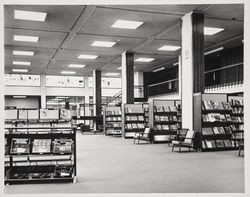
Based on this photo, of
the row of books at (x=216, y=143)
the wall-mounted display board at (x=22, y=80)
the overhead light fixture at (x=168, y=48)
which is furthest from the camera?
the wall-mounted display board at (x=22, y=80)

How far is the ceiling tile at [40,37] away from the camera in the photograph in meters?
12.2

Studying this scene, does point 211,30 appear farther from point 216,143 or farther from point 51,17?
point 51,17

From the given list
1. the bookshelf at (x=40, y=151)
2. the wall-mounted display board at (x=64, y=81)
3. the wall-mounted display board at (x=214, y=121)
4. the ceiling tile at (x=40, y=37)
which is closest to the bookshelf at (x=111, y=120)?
the ceiling tile at (x=40, y=37)

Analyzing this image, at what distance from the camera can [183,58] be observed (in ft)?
34.7

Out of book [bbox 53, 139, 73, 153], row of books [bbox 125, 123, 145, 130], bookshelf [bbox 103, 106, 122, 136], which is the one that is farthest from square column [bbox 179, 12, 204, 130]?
bookshelf [bbox 103, 106, 122, 136]

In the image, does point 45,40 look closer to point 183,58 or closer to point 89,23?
point 89,23

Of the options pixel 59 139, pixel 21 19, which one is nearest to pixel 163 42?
pixel 21 19

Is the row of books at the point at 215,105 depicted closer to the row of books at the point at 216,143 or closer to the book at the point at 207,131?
the book at the point at 207,131

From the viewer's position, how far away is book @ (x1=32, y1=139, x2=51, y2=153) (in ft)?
17.8

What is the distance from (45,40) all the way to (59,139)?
885 centimetres

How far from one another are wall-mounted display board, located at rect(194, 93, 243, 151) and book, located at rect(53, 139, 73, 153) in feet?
18.0

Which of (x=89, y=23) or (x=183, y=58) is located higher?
(x=89, y=23)

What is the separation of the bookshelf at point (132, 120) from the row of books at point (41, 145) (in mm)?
10185

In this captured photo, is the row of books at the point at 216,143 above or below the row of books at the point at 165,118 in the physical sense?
below
